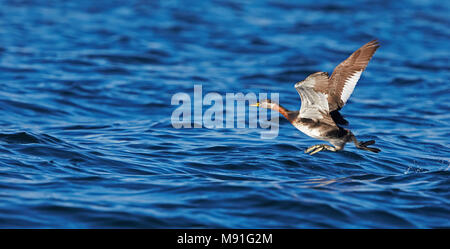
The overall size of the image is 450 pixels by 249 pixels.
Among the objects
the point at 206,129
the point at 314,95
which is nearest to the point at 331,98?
the point at 314,95

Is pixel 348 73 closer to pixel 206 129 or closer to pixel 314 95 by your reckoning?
pixel 314 95

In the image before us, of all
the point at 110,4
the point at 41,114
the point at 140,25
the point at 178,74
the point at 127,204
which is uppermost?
the point at 110,4

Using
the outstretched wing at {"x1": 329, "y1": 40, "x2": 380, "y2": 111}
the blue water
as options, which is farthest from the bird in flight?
the blue water

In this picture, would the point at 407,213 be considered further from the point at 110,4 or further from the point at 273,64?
the point at 110,4

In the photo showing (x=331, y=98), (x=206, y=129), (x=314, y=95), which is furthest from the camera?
(x=206, y=129)

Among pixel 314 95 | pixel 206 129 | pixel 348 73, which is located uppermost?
pixel 206 129

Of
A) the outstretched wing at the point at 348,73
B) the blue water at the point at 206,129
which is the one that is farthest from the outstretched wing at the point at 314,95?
the blue water at the point at 206,129
